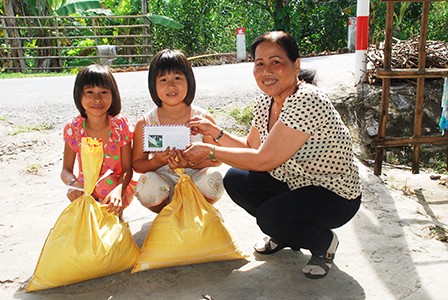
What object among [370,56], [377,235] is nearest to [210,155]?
[377,235]

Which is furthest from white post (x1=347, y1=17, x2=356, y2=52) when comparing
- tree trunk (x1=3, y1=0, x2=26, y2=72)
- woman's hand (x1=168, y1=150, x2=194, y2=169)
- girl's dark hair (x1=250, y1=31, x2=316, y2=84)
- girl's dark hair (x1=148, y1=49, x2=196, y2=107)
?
woman's hand (x1=168, y1=150, x2=194, y2=169)

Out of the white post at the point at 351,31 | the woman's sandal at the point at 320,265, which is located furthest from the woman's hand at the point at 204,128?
the white post at the point at 351,31

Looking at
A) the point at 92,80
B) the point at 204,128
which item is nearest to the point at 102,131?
the point at 92,80

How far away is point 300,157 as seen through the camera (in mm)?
2203

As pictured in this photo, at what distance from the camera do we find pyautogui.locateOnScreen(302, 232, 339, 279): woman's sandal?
216cm

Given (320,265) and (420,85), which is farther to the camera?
(420,85)

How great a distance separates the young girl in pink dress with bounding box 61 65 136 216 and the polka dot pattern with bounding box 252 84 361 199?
36.7 inches

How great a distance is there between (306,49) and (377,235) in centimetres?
1085

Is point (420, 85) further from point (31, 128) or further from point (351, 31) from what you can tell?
point (351, 31)

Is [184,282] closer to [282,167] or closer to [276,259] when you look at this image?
[276,259]

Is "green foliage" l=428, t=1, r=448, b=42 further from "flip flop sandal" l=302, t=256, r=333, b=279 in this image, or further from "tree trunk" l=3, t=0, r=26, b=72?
"tree trunk" l=3, t=0, r=26, b=72

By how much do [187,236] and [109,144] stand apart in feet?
2.44

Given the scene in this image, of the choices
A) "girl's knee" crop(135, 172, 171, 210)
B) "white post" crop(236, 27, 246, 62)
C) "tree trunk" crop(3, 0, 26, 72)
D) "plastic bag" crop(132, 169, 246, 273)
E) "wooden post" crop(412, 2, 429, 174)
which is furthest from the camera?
"tree trunk" crop(3, 0, 26, 72)

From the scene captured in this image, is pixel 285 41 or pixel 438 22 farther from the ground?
pixel 438 22
